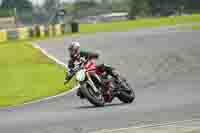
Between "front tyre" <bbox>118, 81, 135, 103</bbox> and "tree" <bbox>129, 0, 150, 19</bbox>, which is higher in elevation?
"front tyre" <bbox>118, 81, 135, 103</bbox>

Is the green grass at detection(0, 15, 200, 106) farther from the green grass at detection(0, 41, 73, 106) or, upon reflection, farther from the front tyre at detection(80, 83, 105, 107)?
the front tyre at detection(80, 83, 105, 107)

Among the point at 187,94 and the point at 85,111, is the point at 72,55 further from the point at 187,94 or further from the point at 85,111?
the point at 187,94

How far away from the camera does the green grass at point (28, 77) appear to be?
66.3 ft

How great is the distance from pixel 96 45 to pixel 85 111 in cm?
2223

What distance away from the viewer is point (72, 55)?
1466 centimetres

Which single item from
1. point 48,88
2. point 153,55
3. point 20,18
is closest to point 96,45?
point 153,55

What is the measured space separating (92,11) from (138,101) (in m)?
123

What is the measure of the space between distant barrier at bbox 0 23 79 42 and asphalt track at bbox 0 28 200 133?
720 inches

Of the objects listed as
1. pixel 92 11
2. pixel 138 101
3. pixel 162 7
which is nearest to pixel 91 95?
pixel 138 101

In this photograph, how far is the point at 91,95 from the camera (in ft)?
48.5

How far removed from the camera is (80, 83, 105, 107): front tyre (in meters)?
14.7

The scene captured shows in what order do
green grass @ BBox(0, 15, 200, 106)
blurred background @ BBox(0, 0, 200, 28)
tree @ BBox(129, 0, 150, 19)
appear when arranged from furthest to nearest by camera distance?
tree @ BBox(129, 0, 150, 19)
blurred background @ BBox(0, 0, 200, 28)
green grass @ BBox(0, 15, 200, 106)

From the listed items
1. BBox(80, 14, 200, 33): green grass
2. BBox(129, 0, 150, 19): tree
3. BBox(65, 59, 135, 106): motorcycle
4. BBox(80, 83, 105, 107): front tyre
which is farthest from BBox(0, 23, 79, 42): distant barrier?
BBox(129, 0, 150, 19): tree

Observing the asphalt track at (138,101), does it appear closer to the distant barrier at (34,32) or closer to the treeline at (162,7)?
the distant barrier at (34,32)
